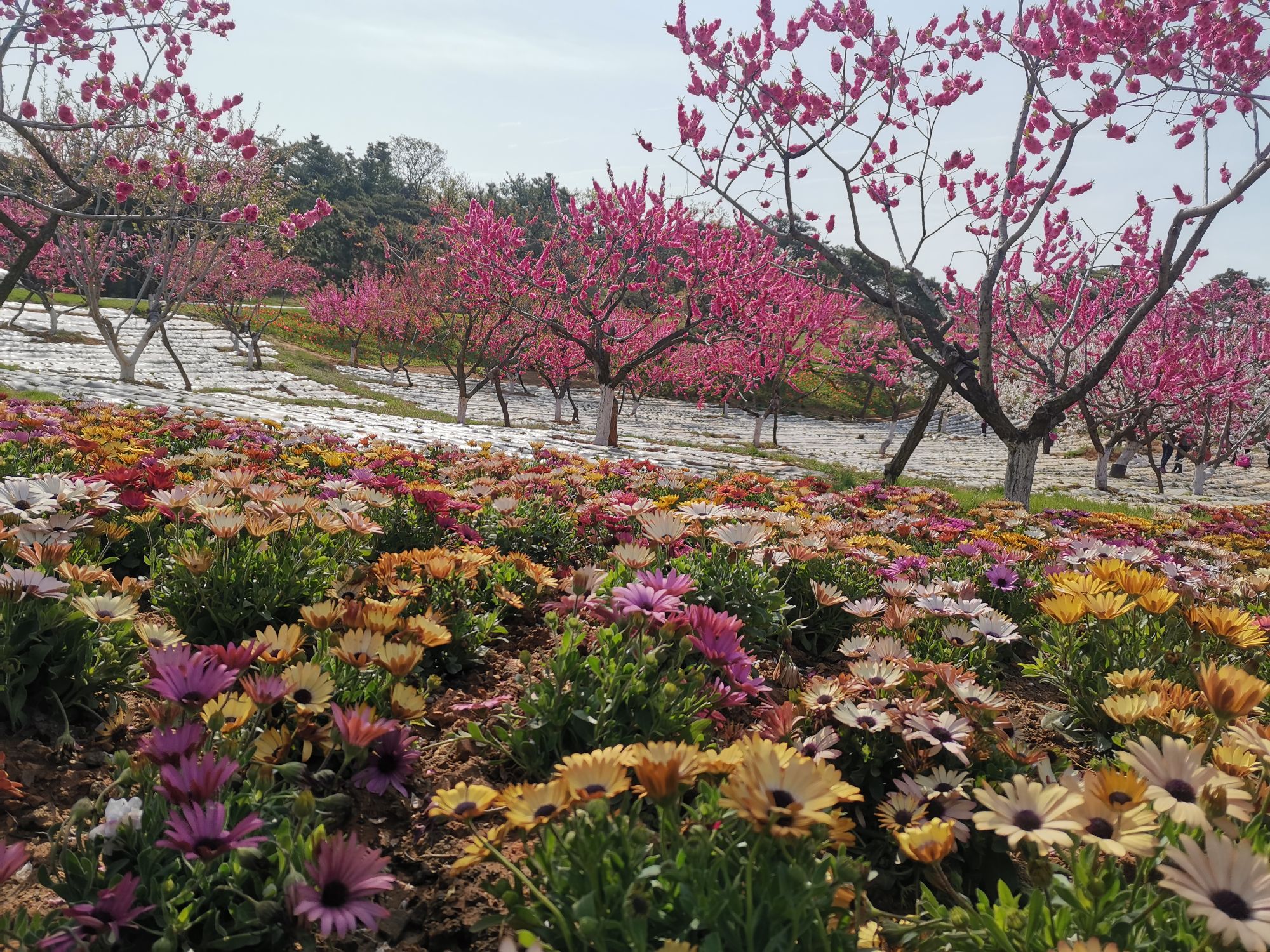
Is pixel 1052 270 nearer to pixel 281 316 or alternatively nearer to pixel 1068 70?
pixel 1068 70

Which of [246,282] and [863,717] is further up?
[246,282]

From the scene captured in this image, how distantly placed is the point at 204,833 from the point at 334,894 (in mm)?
203

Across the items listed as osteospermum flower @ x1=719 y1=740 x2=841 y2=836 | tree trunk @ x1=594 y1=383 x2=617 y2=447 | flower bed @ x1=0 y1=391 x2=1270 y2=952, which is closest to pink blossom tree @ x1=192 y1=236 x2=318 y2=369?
tree trunk @ x1=594 y1=383 x2=617 y2=447

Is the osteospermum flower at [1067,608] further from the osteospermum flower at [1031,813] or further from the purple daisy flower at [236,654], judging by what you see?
the purple daisy flower at [236,654]

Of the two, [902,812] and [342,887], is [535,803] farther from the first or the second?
[902,812]

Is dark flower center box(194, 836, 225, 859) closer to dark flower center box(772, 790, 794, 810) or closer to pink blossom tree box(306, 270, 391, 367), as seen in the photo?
dark flower center box(772, 790, 794, 810)

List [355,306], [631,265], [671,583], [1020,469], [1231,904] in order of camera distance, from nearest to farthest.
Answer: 1. [1231,904]
2. [671,583]
3. [1020,469]
4. [631,265]
5. [355,306]

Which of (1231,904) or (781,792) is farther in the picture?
(781,792)

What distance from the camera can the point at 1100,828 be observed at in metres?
0.99

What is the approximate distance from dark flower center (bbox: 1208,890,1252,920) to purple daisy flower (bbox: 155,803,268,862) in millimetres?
1199

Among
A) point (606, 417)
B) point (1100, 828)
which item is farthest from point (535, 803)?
point (606, 417)

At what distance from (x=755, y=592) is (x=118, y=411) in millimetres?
5895

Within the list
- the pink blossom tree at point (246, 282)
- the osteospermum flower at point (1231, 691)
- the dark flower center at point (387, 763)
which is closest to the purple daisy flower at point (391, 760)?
A: the dark flower center at point (387, 763)

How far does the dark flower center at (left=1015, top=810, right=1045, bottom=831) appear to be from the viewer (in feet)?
3.36
